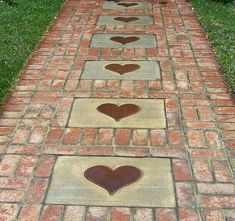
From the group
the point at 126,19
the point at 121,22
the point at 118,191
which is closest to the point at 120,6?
the point at 126,19

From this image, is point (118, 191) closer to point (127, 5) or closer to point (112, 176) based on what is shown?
point (112, 176)

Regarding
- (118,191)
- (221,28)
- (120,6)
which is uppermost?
(118,191)

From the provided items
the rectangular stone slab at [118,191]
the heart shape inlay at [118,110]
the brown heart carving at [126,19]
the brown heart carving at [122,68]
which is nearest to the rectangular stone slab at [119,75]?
the brown heart carving at [122,68]

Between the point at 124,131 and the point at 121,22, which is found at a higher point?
the point at 124,131

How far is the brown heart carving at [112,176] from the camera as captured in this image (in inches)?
128

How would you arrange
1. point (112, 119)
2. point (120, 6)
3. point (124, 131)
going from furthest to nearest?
point (120, 6), point (112, 119), point (124, 131)

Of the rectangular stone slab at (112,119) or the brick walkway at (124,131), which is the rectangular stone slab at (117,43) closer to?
the brick walkway at (124,131)

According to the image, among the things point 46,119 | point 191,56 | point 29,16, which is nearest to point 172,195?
point 46,119

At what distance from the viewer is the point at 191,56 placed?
5781 mm

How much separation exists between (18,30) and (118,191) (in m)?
4.19

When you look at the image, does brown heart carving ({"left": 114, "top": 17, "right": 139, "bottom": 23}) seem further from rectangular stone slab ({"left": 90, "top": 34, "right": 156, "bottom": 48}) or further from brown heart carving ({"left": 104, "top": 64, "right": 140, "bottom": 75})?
brown heart carving ({"left": 104, "top": 64, "right": 140, "bottom": 75})

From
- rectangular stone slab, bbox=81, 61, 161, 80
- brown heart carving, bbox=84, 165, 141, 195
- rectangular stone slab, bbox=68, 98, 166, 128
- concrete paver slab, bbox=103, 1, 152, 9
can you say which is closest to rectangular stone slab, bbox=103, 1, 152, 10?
concrete paver slab, bbox=103, 1, 152, 9

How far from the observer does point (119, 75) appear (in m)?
5.18

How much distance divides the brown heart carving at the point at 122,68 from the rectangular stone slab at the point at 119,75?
0.05m
